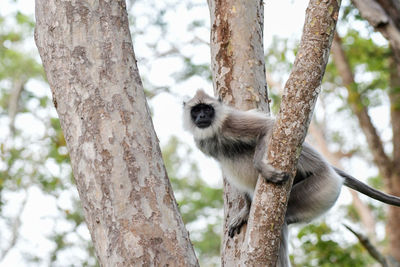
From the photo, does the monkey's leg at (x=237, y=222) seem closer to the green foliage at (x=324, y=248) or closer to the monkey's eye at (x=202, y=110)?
the monkey's eye at (x=202, y=110)

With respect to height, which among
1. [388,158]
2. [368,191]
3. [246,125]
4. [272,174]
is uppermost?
[388,158]

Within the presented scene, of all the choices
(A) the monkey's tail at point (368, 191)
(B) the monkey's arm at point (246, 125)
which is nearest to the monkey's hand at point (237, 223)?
(B) the monkey's arm at point (246, 125)

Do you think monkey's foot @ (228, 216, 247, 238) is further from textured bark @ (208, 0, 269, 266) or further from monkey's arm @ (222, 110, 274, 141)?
monkey's arm @ (222, 110, 274, 141)

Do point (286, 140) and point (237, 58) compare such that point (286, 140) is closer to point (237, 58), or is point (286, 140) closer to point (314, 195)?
point (237, 58)

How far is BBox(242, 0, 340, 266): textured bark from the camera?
2365 millimetres

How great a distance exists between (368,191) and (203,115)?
1.46 m

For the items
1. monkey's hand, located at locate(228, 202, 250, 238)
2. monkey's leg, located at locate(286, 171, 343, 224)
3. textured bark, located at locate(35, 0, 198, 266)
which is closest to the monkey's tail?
monkey's leg, located at locate(286, 171, 343, 224)

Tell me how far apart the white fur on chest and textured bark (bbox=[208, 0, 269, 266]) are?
7cm

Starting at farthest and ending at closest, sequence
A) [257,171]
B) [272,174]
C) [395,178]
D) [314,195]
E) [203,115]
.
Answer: [395,178]
[203,115]
[314,195]
[257,171]
[272,174]

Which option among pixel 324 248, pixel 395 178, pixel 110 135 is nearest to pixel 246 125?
pixel 110 135

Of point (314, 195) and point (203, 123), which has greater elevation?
point (203, 123)

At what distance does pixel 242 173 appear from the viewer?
3873 mm

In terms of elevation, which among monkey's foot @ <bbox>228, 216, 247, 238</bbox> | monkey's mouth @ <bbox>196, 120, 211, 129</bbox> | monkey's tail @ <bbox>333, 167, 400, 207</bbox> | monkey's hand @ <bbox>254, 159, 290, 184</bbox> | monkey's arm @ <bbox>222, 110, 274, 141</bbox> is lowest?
monkey's hand @ <bbox>254, 159, 290, 184</bbox>

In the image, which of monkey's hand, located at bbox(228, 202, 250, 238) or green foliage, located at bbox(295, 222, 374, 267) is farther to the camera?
green foliage, located at bbox(295, 222, 374, 267)
